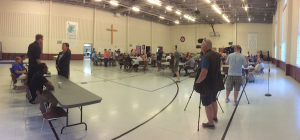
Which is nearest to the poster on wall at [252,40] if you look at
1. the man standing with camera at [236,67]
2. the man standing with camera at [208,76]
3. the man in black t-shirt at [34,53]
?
the man standing with camera at [236,67]

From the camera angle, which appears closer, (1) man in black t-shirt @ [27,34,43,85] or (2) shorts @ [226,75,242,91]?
(1) man in black t-shirt @ [27,34,43,85]

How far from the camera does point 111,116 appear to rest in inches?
133

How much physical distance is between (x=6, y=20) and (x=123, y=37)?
416 inches

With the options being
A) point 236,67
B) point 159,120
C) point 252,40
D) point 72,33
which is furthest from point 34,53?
point 252,40

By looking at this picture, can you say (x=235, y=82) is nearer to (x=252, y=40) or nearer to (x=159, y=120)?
(x=159, y=120)

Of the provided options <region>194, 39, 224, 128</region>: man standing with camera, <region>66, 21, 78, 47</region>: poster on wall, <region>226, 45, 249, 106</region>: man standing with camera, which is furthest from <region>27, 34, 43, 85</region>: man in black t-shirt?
<region>66, 21, 78, 47</region>: poster on wall

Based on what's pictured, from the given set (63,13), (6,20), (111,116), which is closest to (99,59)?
(63,13)

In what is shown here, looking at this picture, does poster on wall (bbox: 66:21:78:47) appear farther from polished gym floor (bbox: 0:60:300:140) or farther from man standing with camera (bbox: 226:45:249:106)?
man standing with camera (bbox: 226:45:249:106)

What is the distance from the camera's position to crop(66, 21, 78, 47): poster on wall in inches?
664

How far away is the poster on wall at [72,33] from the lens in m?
16.9

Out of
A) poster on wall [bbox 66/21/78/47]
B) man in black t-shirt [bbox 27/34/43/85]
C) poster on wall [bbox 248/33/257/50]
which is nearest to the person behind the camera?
man in black t-shirt [bbox 27/34/43/85]

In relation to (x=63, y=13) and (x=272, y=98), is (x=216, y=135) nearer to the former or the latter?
(x=272, y=98)

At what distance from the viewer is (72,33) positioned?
1712cm

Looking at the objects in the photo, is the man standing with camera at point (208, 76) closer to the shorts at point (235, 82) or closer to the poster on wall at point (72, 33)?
the shorts at point (235, 82)
